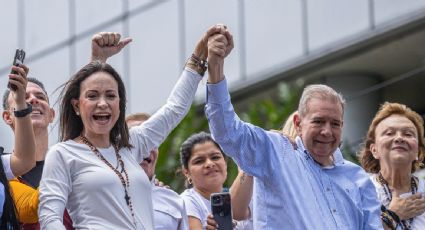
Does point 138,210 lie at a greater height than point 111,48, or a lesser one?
lesser

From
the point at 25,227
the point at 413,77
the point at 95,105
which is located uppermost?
the point at 413,77

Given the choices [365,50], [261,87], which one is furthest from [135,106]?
[365,50]

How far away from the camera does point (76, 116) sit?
8688 millimetres

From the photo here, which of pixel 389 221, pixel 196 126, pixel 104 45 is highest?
pixel 196 126

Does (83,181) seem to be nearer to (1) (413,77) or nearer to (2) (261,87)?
(1) (413,77)

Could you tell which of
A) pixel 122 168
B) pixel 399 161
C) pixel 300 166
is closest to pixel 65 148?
pixel 122 168

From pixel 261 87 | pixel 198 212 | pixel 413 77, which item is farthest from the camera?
pixel 261 87

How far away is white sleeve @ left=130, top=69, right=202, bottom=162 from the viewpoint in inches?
352

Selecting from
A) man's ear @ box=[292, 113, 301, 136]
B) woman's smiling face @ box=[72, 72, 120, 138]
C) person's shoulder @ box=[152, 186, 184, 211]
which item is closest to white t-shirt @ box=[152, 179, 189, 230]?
person's shoulder @ box=[152, 186, 184, 211]

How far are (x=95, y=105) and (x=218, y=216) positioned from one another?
892mm

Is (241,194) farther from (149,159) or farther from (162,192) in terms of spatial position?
(149,159)

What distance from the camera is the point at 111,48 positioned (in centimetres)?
918

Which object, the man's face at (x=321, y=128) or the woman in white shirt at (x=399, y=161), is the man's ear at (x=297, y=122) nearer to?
the man's face at (x=321, y=128)

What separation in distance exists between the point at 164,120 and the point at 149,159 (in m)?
0.83
